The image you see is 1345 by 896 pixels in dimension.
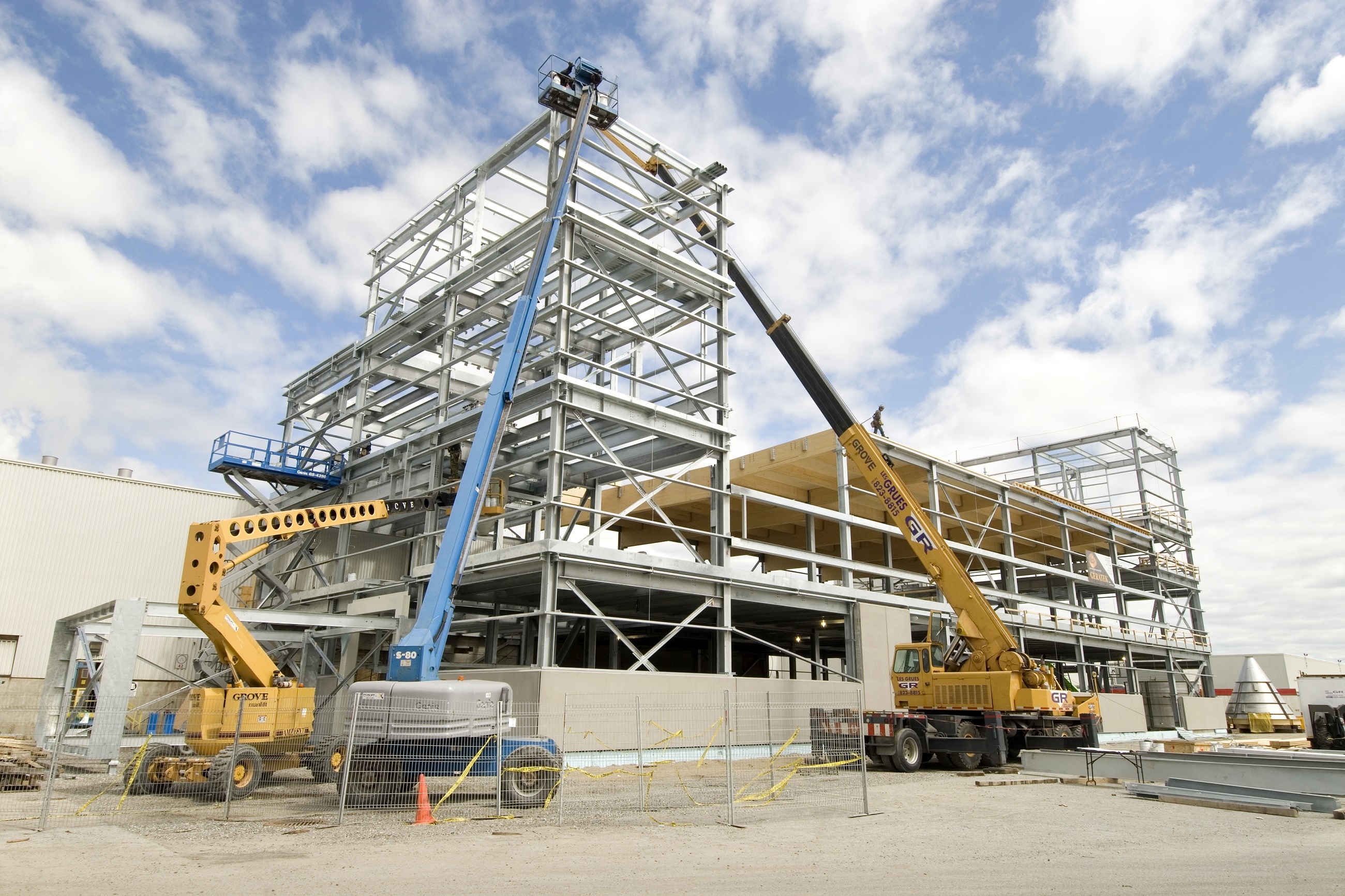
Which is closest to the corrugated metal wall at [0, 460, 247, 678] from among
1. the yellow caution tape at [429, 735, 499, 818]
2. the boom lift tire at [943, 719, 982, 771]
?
the yellow caution tape at [429, 735, 499, 818]

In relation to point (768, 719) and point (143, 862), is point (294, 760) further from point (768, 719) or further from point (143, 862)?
point (768, 719)

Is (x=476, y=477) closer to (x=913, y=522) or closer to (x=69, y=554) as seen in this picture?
(x=913, y=522)

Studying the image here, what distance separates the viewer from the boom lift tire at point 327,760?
12.9 meters

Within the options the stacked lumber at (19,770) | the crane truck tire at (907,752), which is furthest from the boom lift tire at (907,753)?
the stacked lumber at (19,770)

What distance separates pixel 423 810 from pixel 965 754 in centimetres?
1357

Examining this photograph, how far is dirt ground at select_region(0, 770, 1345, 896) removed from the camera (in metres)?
7.91

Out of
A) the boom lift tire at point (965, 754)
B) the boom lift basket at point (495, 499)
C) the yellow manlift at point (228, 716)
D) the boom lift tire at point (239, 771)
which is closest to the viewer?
the boom lift tire at point (239, 771)

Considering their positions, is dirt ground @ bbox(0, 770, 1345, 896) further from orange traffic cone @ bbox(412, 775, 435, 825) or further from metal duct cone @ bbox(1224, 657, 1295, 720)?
metal duct cone @ bbox(1224, 657, 1295, 720)

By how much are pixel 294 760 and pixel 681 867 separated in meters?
9.19

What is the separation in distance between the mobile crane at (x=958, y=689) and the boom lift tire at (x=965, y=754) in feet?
0.08

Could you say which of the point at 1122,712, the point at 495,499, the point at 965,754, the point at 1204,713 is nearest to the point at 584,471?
the point at 495,499

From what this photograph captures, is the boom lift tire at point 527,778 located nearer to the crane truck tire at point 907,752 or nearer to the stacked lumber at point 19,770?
the stacked lumber at point 19,770

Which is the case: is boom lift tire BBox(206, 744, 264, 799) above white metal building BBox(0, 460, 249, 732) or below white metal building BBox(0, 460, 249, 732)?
below

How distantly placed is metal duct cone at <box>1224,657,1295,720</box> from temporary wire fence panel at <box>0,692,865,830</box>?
3494 cm
